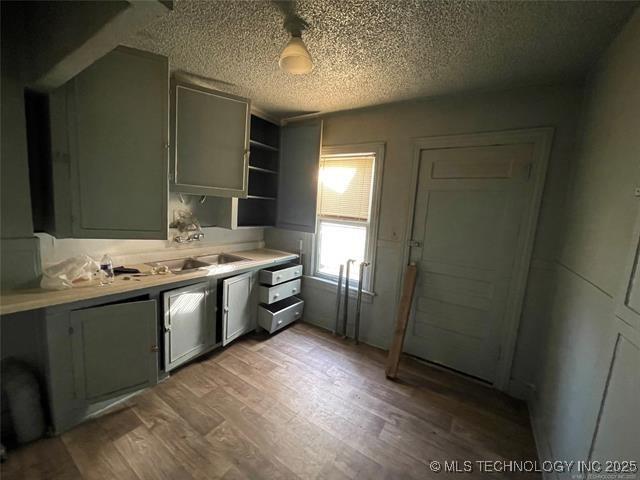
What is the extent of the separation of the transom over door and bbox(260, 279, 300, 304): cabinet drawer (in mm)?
1321

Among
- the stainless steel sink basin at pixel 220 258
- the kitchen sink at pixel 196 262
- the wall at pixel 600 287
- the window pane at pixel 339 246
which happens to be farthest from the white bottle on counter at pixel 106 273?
the wall at pixel 600 287

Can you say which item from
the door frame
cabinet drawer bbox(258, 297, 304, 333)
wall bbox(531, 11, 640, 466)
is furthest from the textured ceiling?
cabinet drawer bbox(258, 297, 304, 333)

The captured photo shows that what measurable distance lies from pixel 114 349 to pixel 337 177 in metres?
2.39

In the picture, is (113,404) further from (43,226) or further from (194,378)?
(43,226)

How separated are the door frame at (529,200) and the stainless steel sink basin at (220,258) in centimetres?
217

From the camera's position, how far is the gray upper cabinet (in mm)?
1408

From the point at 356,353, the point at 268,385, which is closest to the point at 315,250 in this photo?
the point at 356,353

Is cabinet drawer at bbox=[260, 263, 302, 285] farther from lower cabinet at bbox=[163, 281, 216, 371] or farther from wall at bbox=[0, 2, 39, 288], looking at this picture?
wall at bbox=[0, 2, 39, 288]

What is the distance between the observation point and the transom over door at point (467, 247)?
1985 mm

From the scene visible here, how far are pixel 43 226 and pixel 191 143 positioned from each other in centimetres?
110

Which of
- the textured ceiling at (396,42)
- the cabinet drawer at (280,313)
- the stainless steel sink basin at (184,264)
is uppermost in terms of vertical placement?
the textured ceiling at (396,42)

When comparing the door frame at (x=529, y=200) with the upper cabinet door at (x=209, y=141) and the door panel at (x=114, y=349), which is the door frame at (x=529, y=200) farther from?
the door panel at (x=114, y=349)

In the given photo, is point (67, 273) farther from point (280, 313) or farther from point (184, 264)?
point (280, 313)

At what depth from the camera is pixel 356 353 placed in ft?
8.35
